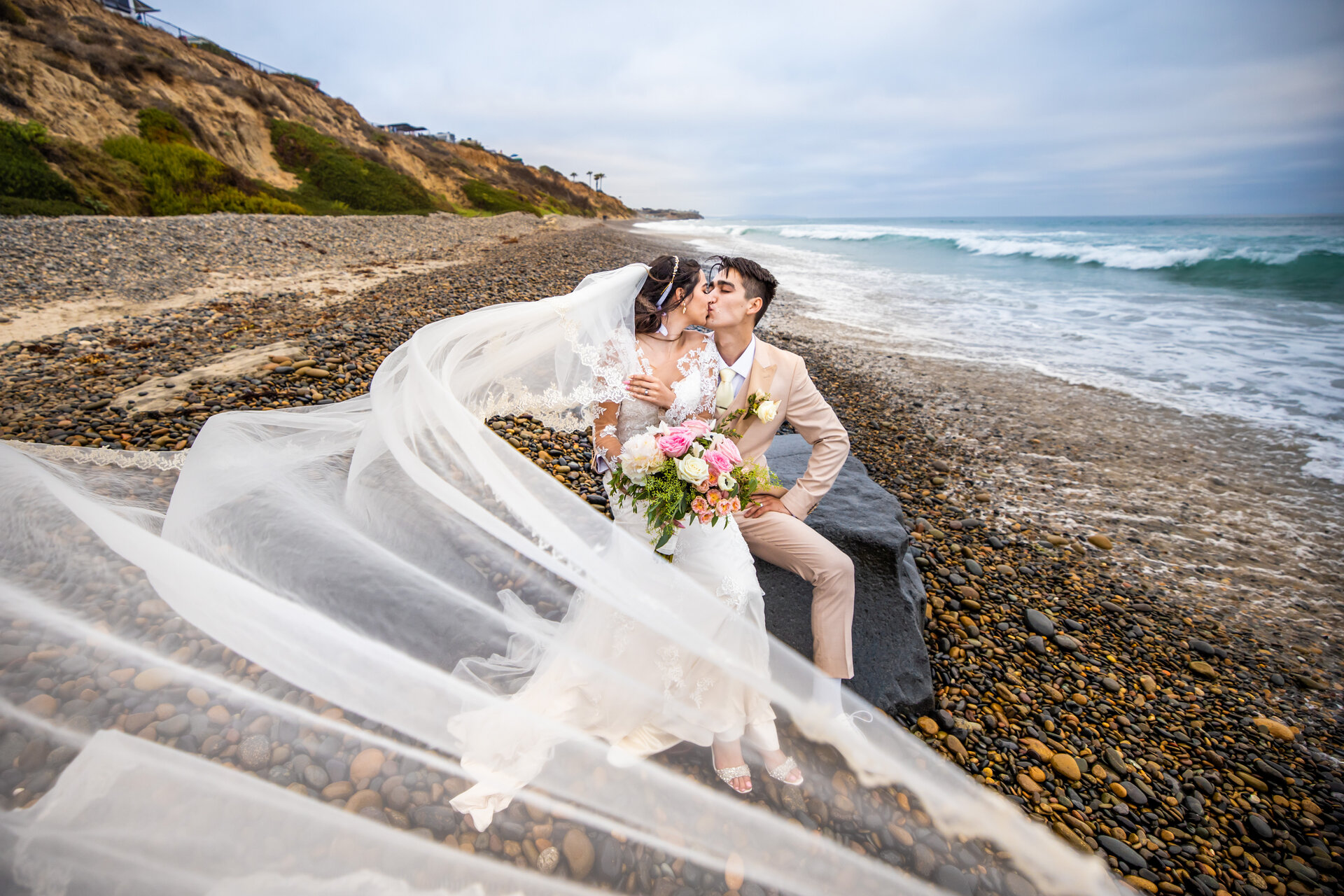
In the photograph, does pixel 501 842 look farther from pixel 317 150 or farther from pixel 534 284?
pixel 317 150

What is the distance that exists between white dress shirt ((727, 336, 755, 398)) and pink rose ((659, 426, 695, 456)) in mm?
813

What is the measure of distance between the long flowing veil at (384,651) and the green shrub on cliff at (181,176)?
19098 millimetres

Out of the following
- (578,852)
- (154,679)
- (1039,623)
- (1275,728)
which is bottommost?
(1275,728)

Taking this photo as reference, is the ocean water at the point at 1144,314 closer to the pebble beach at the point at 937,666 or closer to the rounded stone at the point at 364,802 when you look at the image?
the pebble beach at the point at 937,666

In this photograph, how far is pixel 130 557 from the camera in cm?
207

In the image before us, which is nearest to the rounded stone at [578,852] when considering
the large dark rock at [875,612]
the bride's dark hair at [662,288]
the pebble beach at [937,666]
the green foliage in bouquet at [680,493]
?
the pebble beach at [937,666]

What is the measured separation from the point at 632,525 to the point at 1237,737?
379 centimetres

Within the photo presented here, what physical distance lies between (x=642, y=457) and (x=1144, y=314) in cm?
2043

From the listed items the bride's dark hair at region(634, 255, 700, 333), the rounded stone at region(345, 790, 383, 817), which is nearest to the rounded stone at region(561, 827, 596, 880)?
the rounded stone at region(345, 790, 383, 817)

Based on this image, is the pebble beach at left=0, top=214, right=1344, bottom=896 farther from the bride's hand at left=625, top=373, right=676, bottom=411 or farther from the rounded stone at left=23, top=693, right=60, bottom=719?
the bride's hand at left=625, top=373, right=676, bottom=411

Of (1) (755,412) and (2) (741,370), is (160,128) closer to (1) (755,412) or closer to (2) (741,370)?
(2) (741,370)

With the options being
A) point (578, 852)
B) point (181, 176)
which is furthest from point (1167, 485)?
point (181, 176)

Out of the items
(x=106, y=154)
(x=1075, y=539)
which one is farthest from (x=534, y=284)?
(x=106, y=154)

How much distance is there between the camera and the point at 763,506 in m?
3.19
